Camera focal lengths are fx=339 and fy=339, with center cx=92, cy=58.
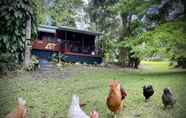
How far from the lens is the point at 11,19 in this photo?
20.0ft

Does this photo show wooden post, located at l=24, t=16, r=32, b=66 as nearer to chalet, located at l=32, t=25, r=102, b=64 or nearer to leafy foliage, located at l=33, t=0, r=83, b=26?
chalet, located at l=32, t=25, r=102, b=64

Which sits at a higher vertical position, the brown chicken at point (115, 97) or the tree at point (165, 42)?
the tree at point (165, 42)

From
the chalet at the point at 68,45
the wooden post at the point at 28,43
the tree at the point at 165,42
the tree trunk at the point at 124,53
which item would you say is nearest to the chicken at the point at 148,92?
the tree at the point at 165,42

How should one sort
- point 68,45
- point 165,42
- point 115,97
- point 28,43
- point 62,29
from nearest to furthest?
point 115,97 → point 165,42 → point 28,43 → point 62,29 → point 68,45

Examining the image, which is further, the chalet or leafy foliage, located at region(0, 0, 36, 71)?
the chalet

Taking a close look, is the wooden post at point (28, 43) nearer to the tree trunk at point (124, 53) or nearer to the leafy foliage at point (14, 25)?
the leafy foliage at point (14, 25)

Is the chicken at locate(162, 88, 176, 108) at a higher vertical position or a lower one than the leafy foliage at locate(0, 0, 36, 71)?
lower

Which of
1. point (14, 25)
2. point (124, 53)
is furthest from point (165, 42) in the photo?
point (124, 53)

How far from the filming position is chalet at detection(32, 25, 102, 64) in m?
9.63

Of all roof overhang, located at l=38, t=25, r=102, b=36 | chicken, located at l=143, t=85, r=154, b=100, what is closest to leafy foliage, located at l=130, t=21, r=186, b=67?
chicken, located at l=143, t=85, r=154, b=100

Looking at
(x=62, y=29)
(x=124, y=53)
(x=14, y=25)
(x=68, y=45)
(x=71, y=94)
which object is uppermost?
(x=62, y=29)

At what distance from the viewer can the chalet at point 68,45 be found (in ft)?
31.6

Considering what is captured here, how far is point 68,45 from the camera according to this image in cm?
998

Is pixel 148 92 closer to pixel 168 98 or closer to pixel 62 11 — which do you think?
pixel 168 98
